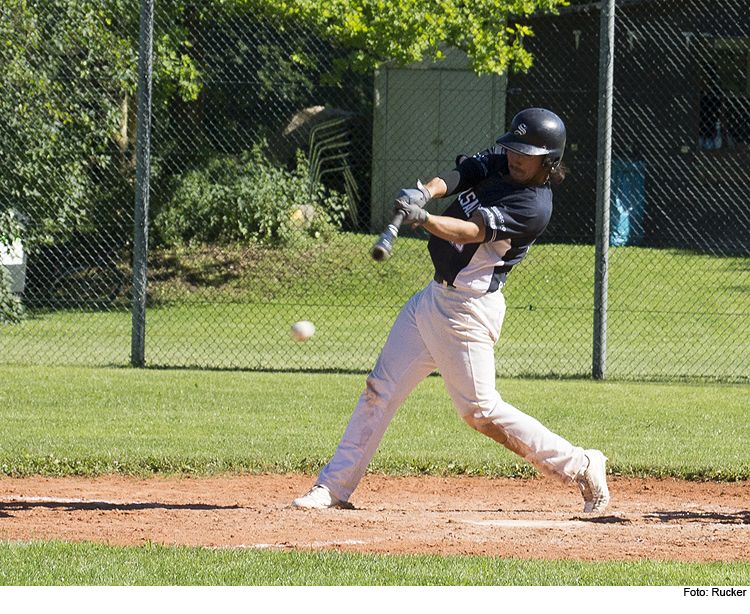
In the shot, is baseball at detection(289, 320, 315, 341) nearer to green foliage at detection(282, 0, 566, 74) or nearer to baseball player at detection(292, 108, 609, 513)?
baseball player at detection(292, 108, 609, 513)

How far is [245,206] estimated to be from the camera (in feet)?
48.7

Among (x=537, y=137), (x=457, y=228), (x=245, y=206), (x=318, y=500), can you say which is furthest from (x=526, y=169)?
(x=245, y=206)

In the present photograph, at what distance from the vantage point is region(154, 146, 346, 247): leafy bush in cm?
1423

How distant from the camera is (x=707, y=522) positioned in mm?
5035

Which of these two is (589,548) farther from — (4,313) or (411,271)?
(411,271)

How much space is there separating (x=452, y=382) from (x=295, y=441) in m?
2.34

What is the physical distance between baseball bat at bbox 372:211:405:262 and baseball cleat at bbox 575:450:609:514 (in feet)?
5.80

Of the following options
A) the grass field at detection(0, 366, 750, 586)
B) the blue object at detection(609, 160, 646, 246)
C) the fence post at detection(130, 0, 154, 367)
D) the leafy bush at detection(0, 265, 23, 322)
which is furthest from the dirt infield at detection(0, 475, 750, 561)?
the blue object at detection(609, 160, 646, 246)

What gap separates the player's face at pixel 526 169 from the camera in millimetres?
4645

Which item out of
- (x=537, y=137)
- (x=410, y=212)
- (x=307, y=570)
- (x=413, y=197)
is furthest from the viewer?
(x=537, y=137)

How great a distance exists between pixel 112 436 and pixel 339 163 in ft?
29.1

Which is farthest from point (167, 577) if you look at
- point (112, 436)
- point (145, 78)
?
point (145, 78)

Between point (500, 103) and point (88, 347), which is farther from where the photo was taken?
point (500, 103)

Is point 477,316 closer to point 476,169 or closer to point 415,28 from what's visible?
point 476,169
